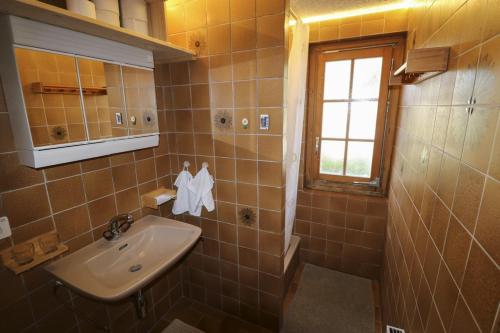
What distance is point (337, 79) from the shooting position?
219cm

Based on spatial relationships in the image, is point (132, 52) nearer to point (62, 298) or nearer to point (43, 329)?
point (62, 298)

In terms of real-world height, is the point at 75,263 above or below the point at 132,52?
below

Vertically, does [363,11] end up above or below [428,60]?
above

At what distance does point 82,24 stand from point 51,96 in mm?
349

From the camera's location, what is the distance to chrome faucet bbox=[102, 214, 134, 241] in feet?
4.62

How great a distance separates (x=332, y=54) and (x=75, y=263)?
95.7 inches

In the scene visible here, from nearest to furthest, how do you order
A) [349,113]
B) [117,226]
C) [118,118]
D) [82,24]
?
[82,24]
[118,118]
[117,226]
[349,113]

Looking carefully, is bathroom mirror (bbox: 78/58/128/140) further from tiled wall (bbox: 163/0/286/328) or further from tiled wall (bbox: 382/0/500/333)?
tiled wall (bbox: 382/0/500/333)

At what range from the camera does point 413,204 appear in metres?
1.30

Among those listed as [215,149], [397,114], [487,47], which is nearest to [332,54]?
[397,114]

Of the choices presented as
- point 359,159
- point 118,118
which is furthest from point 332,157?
point 118,118

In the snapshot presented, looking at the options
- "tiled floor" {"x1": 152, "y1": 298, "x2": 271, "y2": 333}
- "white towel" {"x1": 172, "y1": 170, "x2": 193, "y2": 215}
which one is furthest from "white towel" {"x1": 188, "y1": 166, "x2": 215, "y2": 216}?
"tiled floor" {"x1": 152, "y1": 298, "x2": 271, "y2": 333}

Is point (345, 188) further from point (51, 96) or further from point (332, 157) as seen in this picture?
point (51, 96)

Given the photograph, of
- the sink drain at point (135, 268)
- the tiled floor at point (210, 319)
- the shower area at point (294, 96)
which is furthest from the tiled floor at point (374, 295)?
the sink drain at point (135, 268)
